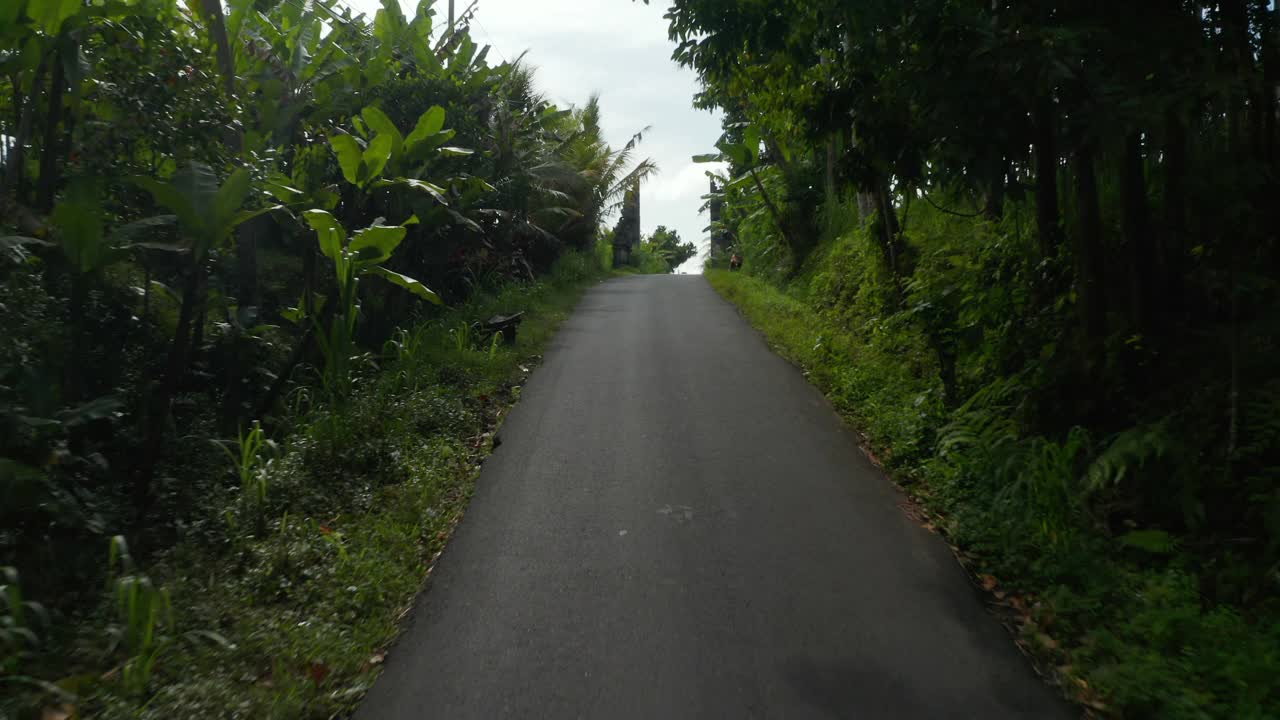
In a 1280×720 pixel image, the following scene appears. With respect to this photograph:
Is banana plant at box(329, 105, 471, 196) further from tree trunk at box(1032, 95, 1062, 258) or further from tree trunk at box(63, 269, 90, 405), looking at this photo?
tree trunk at box(1032, 95, 1062, 258)

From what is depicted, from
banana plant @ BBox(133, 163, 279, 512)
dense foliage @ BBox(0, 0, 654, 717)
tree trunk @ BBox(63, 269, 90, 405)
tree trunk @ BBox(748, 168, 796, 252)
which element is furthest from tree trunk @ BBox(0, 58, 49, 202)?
tree trunk @ BBox(748, 168, 796, 252)

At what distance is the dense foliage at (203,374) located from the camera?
14.4 feet

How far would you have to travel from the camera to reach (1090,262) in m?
5.96

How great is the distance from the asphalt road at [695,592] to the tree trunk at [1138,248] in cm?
216

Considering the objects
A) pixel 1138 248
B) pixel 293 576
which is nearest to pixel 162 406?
pixel 293 576

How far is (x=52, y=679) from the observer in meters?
3.95

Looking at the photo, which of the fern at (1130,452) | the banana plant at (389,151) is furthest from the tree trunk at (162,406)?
the fern at (1130,452)

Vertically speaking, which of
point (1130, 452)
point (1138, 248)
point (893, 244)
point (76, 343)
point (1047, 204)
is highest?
point (1047, 204)

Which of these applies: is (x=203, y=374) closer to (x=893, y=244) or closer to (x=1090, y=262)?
(x=893, y=244)

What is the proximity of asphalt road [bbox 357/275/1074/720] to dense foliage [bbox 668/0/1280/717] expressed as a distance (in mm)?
487

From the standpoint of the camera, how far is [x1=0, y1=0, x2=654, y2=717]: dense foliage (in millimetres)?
4383

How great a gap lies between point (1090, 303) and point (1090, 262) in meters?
0.28

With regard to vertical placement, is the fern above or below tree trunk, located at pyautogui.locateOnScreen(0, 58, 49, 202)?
below

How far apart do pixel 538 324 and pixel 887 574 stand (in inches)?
374
